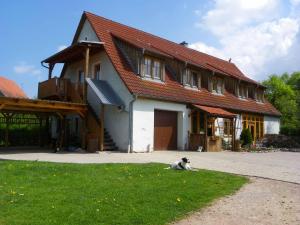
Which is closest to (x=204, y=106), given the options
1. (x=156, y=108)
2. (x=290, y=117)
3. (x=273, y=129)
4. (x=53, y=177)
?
(x=156, y=108)

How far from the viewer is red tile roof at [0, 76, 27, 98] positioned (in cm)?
4038

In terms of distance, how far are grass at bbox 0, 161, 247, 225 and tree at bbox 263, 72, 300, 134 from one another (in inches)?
1090

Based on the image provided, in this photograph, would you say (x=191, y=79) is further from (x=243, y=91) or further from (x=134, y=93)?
(x=243, y=91)

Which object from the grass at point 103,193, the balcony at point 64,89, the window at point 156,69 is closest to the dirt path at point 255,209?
the grass at point 103,193

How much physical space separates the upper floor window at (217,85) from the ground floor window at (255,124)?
132 inches

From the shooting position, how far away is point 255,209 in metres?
8.12

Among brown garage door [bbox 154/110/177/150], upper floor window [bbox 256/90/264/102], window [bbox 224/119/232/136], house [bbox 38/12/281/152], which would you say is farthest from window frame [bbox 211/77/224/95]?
upper floor window [bbox 256/90/264/102]

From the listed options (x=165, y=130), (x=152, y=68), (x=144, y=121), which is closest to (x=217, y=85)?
(x=165, y=130)

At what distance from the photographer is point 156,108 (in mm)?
22781

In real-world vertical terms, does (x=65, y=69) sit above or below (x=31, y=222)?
above

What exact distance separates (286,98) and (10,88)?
120 ft

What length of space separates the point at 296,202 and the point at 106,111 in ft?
50.0

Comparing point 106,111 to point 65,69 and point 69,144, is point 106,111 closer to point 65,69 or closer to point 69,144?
point 69,144

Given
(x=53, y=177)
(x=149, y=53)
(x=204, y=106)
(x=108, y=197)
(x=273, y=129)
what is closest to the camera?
(x=108, y=197)
